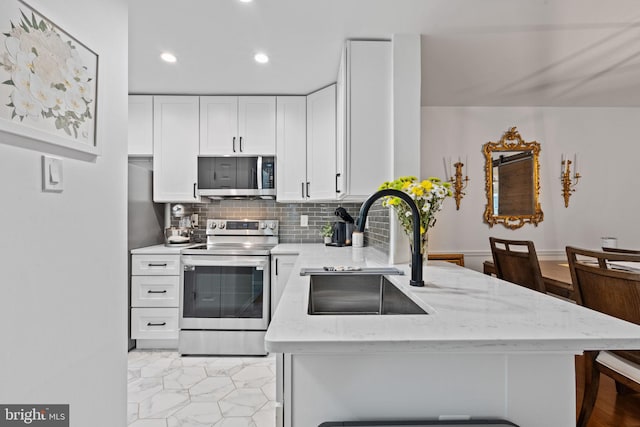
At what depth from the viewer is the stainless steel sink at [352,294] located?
1452 mm

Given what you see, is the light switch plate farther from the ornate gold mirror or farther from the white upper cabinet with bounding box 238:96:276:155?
the ornate gold mirror

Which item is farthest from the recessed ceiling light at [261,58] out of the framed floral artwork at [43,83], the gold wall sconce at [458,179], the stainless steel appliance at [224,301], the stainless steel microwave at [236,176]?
the gold wall sconce at [458,179]

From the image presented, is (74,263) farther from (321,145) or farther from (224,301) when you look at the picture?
(321,145)

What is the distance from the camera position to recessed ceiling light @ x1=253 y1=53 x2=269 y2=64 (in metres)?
2.42

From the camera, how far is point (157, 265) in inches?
115

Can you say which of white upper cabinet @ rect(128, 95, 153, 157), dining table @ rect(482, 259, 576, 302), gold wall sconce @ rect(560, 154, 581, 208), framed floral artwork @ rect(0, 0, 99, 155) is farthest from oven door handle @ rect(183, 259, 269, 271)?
gold wall sconce @ rect(560, 154, 581, 208)

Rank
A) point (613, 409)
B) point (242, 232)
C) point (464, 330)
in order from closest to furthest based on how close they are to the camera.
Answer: point (464, 330)
point (613, 409)
point (242, 232)

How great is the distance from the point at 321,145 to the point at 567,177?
2694 mm

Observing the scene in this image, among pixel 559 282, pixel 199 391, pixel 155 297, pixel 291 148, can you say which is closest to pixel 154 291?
pixel 155 297

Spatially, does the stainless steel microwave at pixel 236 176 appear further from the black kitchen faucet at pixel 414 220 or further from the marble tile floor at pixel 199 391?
the black kitchen faucet at pixel 414 220

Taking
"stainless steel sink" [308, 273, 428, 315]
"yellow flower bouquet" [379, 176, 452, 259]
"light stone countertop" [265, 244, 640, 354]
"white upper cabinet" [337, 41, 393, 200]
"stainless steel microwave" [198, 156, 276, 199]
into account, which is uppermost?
"white upper cabinet" [337, 41, 393, 200]

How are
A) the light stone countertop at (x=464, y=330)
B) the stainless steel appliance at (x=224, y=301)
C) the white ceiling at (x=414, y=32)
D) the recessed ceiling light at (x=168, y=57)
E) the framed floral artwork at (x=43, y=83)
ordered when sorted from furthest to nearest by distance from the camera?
1. the stainless steel appliance at (x=224, y=301)
2. the recessed ceiling light at (x=168, y=57)
3. the white ceiling at (x=414, y=32)
4. the framed floral artwork at (x=43, y=83)
5. the light stone countertop at (x=464, y=330)

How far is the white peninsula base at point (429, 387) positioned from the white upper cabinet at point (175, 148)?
2796mm

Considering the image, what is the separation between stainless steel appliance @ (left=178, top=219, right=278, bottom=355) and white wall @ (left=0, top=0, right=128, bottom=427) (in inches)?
54.5
